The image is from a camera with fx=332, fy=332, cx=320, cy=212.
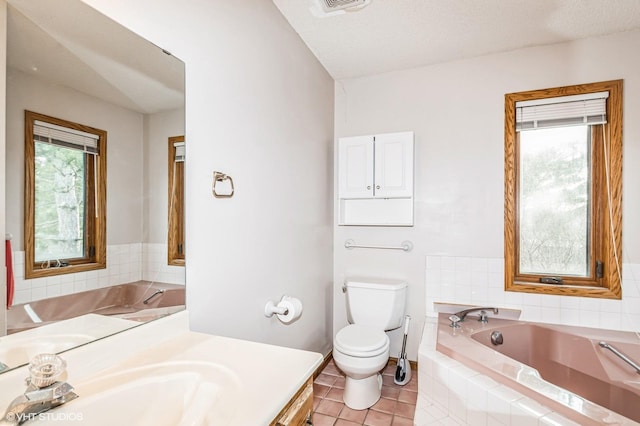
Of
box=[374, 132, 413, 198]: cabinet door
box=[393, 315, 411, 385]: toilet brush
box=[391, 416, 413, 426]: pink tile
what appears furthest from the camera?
box=[374, 132, 413, 198]: cabinet door

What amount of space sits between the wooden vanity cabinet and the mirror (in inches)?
23.2

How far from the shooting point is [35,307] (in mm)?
854

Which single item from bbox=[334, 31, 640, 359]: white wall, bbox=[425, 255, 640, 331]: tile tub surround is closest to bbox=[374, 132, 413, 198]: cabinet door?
bbox=[334, 31, 640, 359]: white wall

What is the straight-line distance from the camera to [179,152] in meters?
1.27

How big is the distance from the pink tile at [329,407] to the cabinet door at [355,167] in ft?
5.02

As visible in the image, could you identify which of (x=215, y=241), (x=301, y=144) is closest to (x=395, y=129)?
(x=301, y=144)

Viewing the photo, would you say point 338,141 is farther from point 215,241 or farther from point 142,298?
point 142,298

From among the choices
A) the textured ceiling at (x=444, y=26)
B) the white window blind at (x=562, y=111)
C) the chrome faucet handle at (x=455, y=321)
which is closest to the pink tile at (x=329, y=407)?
the chrome faucet handle at (x=455, y=321)

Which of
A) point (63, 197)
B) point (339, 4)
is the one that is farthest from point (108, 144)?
point (339, 4)

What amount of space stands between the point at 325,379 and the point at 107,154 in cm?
225

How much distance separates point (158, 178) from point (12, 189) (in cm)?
43

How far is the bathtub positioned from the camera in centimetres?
83

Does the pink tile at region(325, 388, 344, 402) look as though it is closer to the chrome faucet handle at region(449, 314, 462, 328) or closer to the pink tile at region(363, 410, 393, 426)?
the pink tile at region(363, 410, 393, 426)

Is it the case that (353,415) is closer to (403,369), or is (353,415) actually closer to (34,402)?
(403,369)
